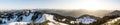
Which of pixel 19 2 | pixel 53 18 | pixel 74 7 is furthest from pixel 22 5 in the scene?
pixel 74 7

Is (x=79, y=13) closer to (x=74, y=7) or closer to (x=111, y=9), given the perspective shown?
(x=74, y=7)

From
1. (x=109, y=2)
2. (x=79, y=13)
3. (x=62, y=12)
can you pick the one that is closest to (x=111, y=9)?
(x=109, y=2)

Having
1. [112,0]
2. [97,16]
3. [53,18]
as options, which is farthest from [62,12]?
[112,0]

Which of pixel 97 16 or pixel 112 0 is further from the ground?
pixel 112 0

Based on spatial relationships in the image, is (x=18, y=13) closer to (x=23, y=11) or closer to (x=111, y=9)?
(x=23, y=11)

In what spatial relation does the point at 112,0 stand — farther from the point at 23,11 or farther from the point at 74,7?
the point at 23,11

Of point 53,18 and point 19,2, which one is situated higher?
point 19,2
